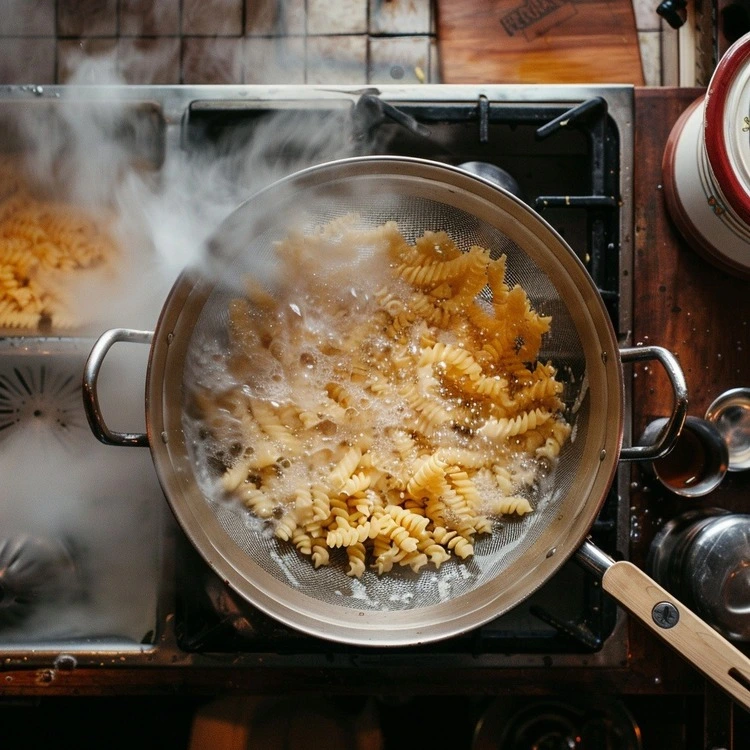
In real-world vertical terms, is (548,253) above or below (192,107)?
below

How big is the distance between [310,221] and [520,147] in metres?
0.54

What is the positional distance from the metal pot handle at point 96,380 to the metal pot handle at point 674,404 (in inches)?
34.4

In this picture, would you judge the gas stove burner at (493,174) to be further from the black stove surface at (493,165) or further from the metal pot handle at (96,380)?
the metal pot handle at (96,380)

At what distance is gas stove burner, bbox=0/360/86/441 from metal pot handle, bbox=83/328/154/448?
16.7 inches

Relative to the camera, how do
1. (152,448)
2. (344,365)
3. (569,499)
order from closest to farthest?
(152,448) → (569,499) → (344,365)

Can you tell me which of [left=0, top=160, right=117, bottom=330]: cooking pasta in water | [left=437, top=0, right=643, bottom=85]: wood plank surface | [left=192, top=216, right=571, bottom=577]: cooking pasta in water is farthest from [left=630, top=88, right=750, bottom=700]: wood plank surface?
[left=0, top=160, right=117, bottom=330]: cooking pasta in water

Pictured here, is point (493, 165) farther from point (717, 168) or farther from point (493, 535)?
point (493, 535)

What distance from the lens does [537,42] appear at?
166cm

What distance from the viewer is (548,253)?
4.00 feet

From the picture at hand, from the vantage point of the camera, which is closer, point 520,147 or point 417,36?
point 520,147

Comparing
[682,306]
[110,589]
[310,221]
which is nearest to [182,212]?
[310,221]

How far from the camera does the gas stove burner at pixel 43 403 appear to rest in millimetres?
1554

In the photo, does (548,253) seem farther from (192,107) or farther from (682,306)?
(192,107)

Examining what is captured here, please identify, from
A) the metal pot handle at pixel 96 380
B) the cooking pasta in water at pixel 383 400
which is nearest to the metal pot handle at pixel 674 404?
the cooking pasta in water at pixel 383 400
